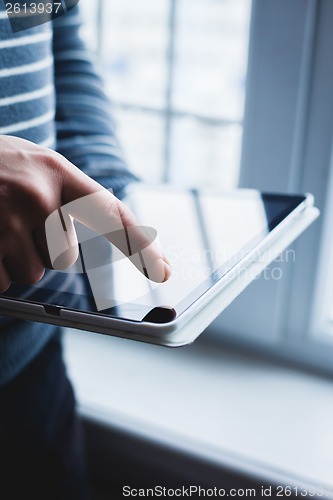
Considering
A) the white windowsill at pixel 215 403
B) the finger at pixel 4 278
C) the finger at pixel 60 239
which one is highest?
the finger at pixel 60 239

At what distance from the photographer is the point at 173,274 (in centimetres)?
45

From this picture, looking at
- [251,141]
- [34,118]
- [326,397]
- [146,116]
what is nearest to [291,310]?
[326,397]

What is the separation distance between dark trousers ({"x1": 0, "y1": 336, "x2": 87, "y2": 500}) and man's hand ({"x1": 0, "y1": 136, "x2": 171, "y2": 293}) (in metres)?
0.29

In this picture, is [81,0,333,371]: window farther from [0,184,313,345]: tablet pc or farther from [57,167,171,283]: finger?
[57,167,171,283]: finger

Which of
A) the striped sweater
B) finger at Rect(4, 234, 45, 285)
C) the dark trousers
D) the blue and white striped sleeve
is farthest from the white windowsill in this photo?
finger at Rect(4, 234, 45, 285)

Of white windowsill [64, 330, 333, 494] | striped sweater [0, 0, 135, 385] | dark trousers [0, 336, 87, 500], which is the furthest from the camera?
white windowsill [64, 330, 333, 494]

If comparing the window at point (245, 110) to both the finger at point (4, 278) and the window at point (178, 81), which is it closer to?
the window at point (178, 81)

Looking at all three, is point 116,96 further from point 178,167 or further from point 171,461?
point 171,461

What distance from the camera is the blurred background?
0.75 meters

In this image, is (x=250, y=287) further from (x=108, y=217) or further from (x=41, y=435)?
(x=108, y=217)

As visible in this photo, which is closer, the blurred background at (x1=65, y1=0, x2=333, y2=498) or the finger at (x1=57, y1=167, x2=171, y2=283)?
the finger at (x1=57, y1=167, x2=171, y2=283)

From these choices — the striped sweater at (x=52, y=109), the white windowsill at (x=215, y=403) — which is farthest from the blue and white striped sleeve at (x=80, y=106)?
the white windowsill at (x=215, y=403)

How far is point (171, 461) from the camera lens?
0.83m

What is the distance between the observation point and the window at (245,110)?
0.75m
